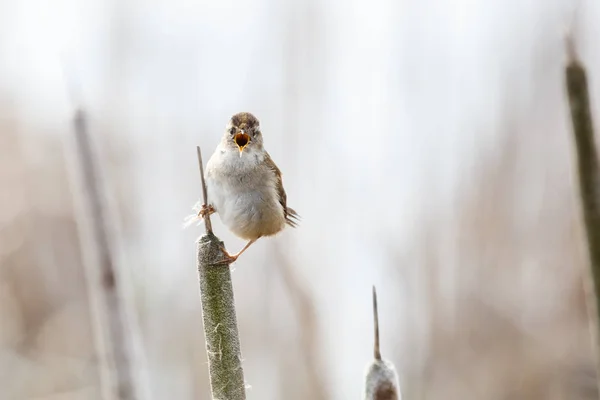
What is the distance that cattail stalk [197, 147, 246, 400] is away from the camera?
1.02 meters

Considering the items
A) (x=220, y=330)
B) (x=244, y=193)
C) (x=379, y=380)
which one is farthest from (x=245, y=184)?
(x=379, y=380)

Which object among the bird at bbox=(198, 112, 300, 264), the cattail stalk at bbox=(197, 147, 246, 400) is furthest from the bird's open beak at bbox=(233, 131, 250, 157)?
the cattail stalk at bbox=(197, 147, 246, 400)

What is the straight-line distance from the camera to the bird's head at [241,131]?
1.82 m

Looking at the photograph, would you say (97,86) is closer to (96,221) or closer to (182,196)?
(182,196)

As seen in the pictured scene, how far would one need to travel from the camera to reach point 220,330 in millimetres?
1030

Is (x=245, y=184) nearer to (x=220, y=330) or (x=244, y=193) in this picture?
(x=244, y=193)

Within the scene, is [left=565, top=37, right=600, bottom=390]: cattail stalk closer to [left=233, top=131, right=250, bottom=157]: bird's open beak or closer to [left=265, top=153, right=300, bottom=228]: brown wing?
[left=233, top=131, right=250, bottom=157]: bird's open beak

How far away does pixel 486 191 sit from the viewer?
3561 mm

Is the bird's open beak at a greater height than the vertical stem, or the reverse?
the bird's open beak

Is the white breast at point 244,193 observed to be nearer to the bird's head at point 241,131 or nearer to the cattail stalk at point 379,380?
the bird's head at point 241,131

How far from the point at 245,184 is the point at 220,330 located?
100 cm

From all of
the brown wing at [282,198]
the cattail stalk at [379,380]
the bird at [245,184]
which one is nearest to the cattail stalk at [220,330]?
the cattail stalk at [379,380]

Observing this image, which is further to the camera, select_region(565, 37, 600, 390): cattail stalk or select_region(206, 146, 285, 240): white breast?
select_region(206, 146, 285, 240): white breast

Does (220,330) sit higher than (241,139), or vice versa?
(241,139)
